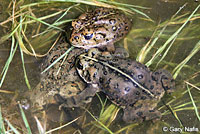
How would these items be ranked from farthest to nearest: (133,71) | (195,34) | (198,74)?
(195,34) → (198,74) → (133,71)

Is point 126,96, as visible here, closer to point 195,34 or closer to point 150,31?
point 150,31

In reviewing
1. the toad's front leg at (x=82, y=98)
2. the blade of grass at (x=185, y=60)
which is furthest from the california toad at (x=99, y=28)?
the blade of grass at (x=185, y=60)

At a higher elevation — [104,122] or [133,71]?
[133,71]

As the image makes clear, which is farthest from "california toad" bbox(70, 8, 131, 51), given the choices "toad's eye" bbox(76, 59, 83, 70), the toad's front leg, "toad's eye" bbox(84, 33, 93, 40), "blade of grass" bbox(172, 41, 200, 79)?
"blade of grass" bbox(172, 41, 200, 79)

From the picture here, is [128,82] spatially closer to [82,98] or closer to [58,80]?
[82,98]

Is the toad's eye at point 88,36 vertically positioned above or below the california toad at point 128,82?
above

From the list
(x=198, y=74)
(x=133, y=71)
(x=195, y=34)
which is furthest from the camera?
(x=195, y=34)

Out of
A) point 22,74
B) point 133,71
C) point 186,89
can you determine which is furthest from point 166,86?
point 22,74

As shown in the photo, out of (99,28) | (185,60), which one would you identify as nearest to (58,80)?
(99,28)

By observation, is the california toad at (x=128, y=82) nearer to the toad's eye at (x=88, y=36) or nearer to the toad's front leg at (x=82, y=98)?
the toad's front leg at (x=82, y=98)
